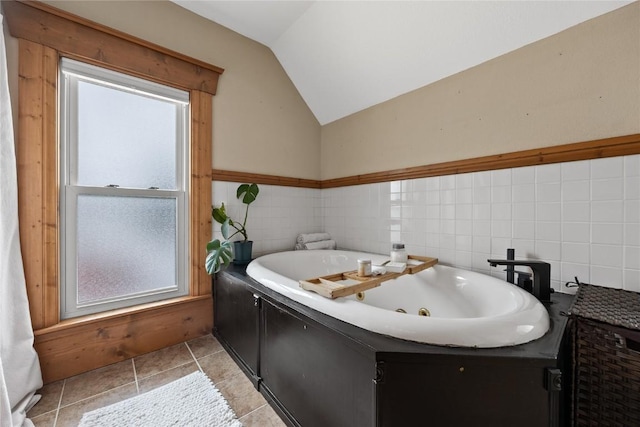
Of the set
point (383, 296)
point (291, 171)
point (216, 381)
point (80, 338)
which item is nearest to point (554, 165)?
point (383, 296)

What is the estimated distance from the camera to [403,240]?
80.4 inches

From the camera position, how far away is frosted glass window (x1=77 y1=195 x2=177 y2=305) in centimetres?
158

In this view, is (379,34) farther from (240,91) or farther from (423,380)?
(423,380)

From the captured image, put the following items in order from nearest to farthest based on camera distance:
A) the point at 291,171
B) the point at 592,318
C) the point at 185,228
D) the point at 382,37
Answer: the point at 592,318, the point at 382,37, the point at 185,228, the point at 291,171

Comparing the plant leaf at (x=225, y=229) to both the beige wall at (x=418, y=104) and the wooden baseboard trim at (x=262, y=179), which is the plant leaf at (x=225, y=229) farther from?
the beige wall at (x=418, y=104)

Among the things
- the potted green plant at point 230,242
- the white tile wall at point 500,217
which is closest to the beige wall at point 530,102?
the white tile wall at point 500,217

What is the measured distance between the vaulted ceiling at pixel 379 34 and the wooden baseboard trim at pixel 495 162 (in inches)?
24.9

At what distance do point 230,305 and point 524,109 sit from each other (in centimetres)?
219

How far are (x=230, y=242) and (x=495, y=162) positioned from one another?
189 centimetres

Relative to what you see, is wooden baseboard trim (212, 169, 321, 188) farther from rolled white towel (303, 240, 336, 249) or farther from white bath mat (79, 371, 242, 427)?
white bath mat (79, 371, 242, 427)

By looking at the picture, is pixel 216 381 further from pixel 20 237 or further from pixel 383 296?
pixel 20 237

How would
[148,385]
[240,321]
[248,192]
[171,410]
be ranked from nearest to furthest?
[171,410]
[148,385]
[240,321]
[248,192]

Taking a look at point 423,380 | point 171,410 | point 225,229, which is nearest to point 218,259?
point 225,229

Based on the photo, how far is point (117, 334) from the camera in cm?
162
